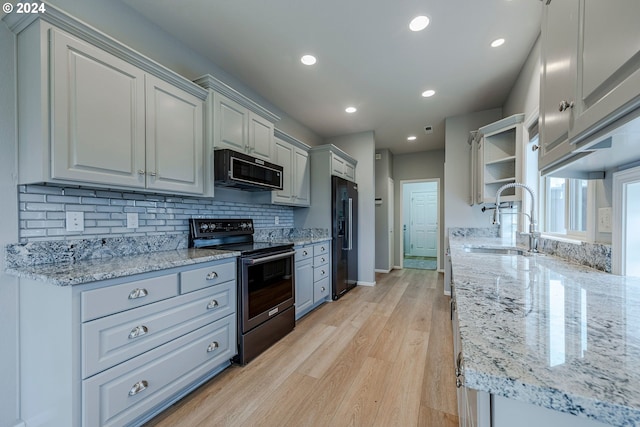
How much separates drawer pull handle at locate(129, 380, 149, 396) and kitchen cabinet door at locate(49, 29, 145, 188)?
116cm

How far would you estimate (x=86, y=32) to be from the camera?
146 cm

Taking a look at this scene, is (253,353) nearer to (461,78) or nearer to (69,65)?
(69,65)

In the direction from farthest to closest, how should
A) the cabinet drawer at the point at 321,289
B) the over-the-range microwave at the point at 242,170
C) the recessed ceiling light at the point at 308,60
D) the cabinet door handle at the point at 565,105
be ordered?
the cabinet drawer at the point at 321,289 → the recessed ceiling light at the point at 308,60 → the over-the-range microwave at the point at 242,170 → the cabinet door handle at the point at 565,105

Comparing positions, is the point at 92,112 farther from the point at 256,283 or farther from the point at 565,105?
the point at 565,105

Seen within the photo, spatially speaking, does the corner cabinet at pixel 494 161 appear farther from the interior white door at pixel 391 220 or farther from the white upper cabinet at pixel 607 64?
the interior white door at pixel 391 220

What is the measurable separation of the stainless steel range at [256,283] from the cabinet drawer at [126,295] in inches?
23.3

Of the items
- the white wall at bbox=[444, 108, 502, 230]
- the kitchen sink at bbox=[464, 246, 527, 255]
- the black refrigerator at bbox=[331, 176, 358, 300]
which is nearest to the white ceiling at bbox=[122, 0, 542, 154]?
the white wall at bbox=[444, 108, 502, 230]

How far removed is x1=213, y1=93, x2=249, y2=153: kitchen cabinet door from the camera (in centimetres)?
228

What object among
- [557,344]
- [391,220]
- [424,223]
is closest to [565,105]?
[557,344]

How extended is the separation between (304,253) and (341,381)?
4.88 feet

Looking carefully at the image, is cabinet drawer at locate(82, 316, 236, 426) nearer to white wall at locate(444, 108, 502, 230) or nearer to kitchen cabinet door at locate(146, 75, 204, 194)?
kitchen cabinet door at locate(146, 75, 204, 194)

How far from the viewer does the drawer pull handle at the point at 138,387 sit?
4.59 ft

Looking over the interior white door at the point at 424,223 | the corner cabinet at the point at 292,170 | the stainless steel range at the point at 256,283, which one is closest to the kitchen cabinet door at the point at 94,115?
the stainless steel range at the point at 256,283

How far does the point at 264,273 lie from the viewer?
2336 millimetres
